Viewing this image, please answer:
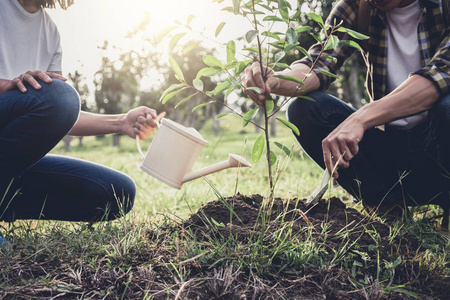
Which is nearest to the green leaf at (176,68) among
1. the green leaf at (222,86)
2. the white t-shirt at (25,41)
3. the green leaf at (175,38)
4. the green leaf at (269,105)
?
the green leaf at (175,38)

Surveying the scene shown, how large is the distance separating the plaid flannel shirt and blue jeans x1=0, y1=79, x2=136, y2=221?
4.22 feet

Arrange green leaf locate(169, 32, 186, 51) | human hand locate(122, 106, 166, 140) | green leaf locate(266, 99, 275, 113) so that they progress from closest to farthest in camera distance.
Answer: green leaf locate(169, 32, 186, 51) → green leaf locate(266, 99, 275, 113) → human hand locate(122, 106, 166, 140)

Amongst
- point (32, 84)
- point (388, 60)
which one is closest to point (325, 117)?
point (388, 60)

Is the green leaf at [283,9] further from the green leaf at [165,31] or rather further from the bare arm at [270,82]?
the green leaf at [165,31]

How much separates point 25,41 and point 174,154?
3.29 feet

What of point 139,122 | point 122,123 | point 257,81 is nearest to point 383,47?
point 257,81

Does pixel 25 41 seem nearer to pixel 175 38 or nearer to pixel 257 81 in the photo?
pixel 175 38

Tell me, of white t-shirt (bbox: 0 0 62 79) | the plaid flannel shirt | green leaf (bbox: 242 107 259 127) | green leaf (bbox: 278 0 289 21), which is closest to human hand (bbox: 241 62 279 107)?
green leaf (bbox: 242 107 259 127)

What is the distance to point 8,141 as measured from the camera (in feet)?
5.48

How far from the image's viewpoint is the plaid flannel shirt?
1.69 m

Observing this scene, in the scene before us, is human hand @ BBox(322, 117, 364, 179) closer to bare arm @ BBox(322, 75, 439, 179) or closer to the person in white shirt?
bare arm @ BBox(322, 75, 439, 179)

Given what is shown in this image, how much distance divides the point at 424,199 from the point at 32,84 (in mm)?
2159

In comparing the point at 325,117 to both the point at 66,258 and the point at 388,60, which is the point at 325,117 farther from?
the point at 66,258

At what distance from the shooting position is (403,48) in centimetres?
205
